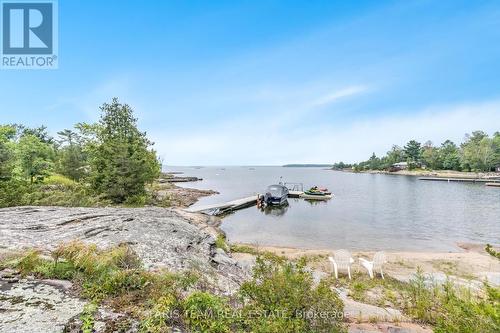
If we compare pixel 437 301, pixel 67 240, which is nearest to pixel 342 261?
pixel 437 301

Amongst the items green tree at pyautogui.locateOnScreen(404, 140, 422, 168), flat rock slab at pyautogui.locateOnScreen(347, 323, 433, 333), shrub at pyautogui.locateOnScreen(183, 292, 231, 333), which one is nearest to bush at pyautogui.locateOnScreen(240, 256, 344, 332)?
shrub at pyautogui.locateOnScreen(183, 292, 231, 333)

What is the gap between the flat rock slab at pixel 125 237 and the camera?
569cm

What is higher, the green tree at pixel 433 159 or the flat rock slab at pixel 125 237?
the green tree at pixel 433 159

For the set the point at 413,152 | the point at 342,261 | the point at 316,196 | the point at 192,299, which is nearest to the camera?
the point at 192,299

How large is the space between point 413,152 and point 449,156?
56.0 feet

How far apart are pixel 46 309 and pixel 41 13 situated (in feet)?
35.6

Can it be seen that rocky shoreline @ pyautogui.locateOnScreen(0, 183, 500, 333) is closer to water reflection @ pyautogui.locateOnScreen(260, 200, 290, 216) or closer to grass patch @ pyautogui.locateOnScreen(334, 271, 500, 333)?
grass patch @ pyautogui.locateOnScreen(334, 271, 500, 333)

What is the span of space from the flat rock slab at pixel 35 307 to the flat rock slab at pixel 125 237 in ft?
5.70

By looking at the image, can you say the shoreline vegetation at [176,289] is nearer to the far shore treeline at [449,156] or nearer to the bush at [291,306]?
the bush at [291,306]

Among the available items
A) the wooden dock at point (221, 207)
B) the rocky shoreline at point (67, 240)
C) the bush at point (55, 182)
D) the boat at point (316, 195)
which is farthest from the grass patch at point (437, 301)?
the boat at point (316, 195)

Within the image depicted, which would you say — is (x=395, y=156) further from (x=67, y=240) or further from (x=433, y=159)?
(x=67, y=240)

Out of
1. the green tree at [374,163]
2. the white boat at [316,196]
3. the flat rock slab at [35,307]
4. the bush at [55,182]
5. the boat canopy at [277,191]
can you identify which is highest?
the green tree at [374,163]

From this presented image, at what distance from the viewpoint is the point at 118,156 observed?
61.8 ft

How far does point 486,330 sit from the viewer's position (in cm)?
262
